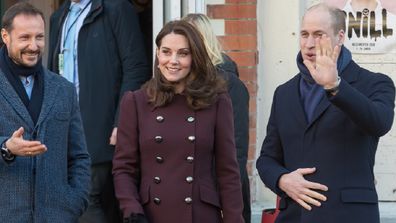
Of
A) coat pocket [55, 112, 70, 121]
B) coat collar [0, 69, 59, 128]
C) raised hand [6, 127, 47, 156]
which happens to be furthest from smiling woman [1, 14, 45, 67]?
raised hand [6, 127, 47, 156]

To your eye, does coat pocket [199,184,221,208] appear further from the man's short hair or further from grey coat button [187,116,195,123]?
the man's short hair

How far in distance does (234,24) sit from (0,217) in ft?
8.92

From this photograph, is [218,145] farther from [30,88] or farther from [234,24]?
[234,24]

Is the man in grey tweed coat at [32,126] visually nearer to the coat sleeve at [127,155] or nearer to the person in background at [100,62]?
the coat sleeve at [127,155]

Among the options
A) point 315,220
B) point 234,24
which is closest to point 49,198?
point 315,220

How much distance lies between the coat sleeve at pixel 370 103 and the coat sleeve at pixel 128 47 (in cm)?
220

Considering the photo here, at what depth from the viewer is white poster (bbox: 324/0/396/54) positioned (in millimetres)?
6660

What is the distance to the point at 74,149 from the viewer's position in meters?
4.64

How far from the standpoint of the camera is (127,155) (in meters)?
4.39

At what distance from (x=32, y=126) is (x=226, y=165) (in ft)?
2.99

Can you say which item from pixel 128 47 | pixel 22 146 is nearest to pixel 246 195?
pixel 128 47

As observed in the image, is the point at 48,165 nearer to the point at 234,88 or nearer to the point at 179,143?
the point at 179,143

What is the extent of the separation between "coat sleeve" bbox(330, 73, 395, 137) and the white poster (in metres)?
2.55

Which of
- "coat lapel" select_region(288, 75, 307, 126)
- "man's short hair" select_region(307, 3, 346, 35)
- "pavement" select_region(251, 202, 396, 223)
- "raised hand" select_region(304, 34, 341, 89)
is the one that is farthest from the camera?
"pavement" select_region(251, 202, 396, 223)
